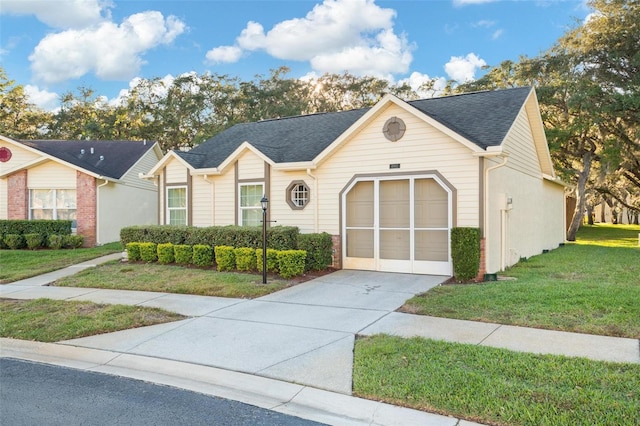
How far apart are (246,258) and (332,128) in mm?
6062

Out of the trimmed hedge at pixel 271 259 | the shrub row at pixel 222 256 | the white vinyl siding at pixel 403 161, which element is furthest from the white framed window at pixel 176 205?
the white vinyl siding at pixel 403 161

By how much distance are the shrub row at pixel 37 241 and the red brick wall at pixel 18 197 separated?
168cm

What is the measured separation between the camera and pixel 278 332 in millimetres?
5922

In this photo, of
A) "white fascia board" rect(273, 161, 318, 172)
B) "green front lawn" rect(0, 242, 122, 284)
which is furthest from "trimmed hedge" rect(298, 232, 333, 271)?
"green front lawn" rect(0, 242, 122, 284)

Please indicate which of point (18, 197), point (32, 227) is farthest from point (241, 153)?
point (18, 197)

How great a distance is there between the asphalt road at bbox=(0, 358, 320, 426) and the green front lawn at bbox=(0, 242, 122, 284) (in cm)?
799

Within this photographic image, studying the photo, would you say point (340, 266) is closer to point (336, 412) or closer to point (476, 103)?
point (476, 103)

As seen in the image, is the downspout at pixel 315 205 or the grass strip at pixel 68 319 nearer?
the grass strip at pixel 68 319

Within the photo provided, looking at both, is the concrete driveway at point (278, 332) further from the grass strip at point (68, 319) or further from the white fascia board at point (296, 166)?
the white fascia board at point (296, 166)

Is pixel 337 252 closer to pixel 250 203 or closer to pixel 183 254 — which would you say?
pixel 250 203

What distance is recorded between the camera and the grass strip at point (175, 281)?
28.5 feet

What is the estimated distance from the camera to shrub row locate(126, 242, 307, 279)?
10062 millimetres

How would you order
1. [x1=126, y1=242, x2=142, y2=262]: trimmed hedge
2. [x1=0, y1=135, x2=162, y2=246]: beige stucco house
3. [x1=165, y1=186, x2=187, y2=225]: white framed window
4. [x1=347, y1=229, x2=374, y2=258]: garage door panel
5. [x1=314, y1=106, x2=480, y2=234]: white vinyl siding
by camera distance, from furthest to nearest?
1. [x1=0, y1=135, x2=162, y2=246]: beige stucco house
2. [x1=165, y1=186, x2=187, y2=225]: white framed window
3. [x1=126, y1=242, x2=142, y2=262]: trimmed hedge
4. [x1=347, y1=229, x2=374, y2=258]: garage door panel
5. [x1=314, y1=106, x2=480, y2=234]: white vinyl siding

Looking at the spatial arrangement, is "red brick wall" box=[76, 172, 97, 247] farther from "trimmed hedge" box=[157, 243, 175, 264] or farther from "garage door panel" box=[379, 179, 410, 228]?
"garage door panel" box=[379, 179, 410, 228]
